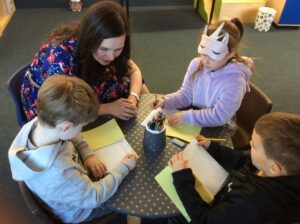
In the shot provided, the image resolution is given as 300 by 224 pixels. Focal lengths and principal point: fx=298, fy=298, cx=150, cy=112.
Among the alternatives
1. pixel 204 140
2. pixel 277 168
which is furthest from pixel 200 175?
pixel 277 168

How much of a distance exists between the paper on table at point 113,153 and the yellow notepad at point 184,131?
0.19m

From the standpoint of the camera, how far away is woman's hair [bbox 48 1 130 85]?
123 centimetres

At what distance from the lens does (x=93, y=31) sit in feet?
4.06

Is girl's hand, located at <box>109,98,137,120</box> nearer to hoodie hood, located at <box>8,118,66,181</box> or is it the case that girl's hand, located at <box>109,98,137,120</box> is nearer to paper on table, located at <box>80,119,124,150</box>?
paper on table, located at <box>80,119,124,150</box>

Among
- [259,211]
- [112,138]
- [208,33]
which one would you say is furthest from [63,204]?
[208,33]

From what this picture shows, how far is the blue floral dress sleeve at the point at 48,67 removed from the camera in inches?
51.1

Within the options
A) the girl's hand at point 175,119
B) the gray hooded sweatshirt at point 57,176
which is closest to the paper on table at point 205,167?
the girl's hand at point 175,119

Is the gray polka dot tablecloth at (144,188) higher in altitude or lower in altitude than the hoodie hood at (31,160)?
lower

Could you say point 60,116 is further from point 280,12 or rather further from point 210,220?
point 280,12

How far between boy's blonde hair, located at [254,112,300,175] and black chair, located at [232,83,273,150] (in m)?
0.51

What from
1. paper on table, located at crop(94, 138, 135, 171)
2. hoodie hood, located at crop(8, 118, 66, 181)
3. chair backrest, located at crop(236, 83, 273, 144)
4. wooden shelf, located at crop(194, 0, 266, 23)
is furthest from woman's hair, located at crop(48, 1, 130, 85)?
wooden shelf, located at crop(194, 0, 266, 23)

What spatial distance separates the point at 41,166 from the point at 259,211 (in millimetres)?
677

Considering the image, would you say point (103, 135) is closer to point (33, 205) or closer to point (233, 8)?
point (33, 205)

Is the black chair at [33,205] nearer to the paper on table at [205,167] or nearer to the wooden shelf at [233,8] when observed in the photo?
the paper on table at [205,167]
